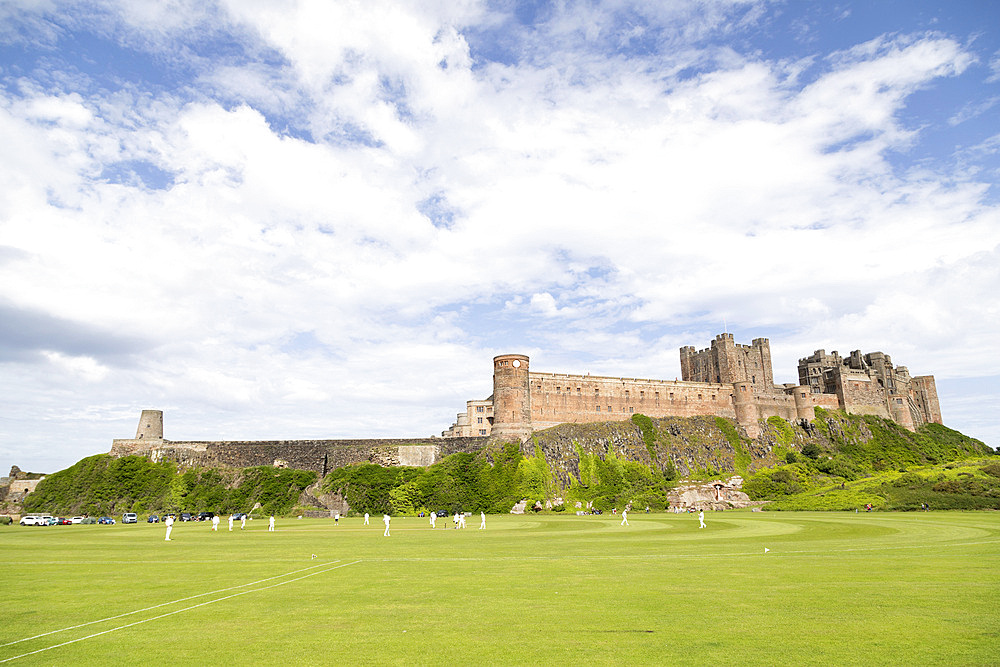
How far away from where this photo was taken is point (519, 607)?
13125mm

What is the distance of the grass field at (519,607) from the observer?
9.59m

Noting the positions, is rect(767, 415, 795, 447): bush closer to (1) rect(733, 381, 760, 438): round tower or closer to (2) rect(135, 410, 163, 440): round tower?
(1) rect(733, 381, 760, 438): round tower

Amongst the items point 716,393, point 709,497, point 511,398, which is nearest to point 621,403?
point 716,393

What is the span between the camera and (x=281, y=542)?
1284 inches

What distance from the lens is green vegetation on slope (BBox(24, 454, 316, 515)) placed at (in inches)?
3238

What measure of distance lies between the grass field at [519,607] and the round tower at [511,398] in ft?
207

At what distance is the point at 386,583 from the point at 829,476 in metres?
83.8

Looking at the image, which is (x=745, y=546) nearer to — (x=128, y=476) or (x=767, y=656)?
(x=767, y=656)

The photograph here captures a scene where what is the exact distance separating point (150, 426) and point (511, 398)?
178ft

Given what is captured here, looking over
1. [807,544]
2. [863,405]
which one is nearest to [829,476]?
[863,405]

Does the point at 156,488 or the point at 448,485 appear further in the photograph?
the point at 156,488

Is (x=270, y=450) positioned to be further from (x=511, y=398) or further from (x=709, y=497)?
(x=709, y=497)


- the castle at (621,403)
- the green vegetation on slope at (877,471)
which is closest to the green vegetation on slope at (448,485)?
the castle at (621,403)

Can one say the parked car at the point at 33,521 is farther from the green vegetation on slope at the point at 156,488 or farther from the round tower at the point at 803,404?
the round tower at the point at 803,404
